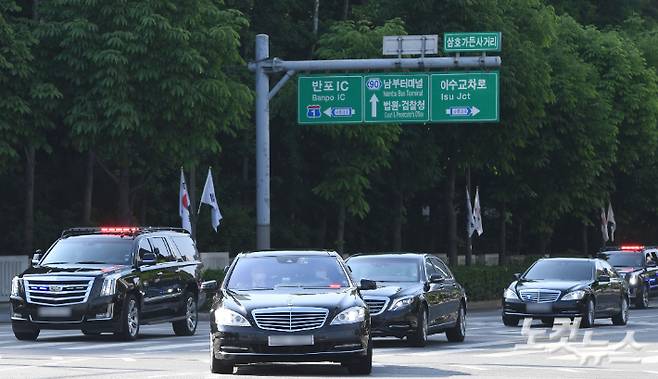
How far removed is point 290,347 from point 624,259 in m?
32.6

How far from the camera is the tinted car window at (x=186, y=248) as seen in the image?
2944 cm

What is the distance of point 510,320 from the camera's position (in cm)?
3300

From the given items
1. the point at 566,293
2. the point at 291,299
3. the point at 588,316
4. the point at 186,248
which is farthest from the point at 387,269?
the point at 291,299

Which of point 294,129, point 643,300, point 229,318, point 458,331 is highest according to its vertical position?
point 294,129

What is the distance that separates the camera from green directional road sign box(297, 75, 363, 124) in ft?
132

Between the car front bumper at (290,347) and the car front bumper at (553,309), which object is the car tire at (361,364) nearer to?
the car front bumper at (290,347)

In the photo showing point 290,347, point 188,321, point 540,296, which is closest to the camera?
point 290,347

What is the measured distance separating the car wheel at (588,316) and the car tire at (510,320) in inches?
51.9

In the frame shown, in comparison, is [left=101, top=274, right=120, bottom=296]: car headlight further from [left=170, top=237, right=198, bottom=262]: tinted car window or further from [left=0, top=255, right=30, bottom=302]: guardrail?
[left=0, top=255, right=30, bottom=302]: guardrail

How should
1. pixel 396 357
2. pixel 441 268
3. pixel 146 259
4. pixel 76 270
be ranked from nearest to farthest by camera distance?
pixel 396 357
pixel 76 270
pixel 146 259
pixel 441 268

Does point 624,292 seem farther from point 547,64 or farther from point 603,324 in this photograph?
point 547,64

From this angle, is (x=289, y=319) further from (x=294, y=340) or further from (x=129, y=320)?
(x=129, y=320)

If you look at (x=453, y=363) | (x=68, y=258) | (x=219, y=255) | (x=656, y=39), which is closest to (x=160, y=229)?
(x=68, y=258)

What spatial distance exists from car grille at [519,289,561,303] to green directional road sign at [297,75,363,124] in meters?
9.40
